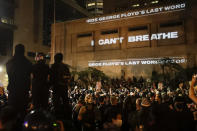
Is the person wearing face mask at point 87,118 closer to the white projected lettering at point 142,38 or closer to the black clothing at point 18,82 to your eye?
the black clothing at point 18,82

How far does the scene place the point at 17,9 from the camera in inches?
1818

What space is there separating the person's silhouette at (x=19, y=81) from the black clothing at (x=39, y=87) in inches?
7.4

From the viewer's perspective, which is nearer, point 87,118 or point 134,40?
point 87,118

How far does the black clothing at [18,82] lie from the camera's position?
4.81m

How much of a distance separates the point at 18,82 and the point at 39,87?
1.62 ft

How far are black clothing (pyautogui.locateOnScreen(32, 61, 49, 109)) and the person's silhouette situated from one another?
0.62ft

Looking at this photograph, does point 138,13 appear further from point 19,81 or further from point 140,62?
point 19,81

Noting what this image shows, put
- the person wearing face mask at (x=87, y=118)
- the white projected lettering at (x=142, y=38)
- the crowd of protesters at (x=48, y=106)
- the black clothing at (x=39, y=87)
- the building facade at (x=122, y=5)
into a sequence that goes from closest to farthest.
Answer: the crowd of protesters at (x=48, y=106)
the black clothing at (x=39, y=87)
the person wearing face mask at (x=87, y=118)
the white projected lettering at (x=142, y=38)
the building facade at (x=122, y=5)

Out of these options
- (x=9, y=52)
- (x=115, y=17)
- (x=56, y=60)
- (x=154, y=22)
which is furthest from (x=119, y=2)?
(x=56, y=60)

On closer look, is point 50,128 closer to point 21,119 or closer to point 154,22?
point 21,119

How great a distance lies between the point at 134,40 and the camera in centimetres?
3506

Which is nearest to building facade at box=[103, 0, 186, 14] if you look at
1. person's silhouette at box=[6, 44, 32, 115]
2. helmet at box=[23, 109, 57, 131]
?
person's silhouette at box=[6, 44, 32, 115]

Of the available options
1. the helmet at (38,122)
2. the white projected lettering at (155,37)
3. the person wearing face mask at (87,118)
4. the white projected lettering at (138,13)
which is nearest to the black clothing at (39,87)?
the helmet at (38,122)

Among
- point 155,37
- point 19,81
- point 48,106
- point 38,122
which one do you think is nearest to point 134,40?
point 155,37
